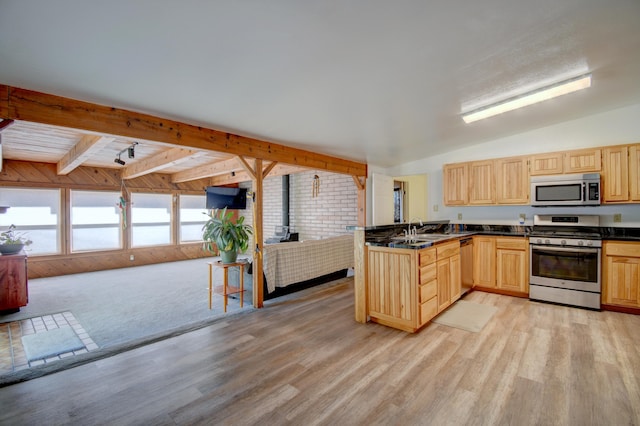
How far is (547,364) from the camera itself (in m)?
2.45

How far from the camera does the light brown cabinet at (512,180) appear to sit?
451 centimetres

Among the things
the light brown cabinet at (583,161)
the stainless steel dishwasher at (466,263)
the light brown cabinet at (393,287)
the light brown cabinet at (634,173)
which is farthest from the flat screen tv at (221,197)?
the light brown cabinet at (634,173)

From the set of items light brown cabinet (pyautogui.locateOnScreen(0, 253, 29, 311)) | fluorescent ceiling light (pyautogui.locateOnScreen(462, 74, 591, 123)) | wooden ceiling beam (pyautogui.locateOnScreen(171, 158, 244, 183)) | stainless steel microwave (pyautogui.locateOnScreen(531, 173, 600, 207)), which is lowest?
light brown cabinet (pyautogui.locateOnScreen(0, 253, 29, 311))

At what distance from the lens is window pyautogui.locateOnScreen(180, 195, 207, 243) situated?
8711 mm

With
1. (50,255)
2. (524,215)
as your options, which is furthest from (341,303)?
(50,255)

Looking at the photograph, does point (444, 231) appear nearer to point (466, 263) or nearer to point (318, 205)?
point (466, 263)

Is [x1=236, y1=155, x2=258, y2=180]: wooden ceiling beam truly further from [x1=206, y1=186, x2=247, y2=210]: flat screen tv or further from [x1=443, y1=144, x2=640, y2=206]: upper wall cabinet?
[x1=206, y1=186, x2=247, y2=210]: flat screen tv

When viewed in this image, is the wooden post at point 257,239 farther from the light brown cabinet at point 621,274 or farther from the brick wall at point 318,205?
the light brown cabinet at point 621,274

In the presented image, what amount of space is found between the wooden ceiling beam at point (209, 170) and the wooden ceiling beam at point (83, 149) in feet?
7.31

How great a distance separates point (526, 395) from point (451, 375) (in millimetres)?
488

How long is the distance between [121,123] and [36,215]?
572 centimetres

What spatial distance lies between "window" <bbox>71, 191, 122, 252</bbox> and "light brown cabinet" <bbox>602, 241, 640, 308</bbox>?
31.6ft

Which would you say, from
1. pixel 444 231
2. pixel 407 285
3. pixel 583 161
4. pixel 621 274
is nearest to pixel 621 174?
pixel 583 161

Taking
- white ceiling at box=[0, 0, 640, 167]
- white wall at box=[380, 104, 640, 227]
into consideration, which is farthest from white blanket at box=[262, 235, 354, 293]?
white wall at box=[380, 104, 640, 227]
